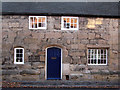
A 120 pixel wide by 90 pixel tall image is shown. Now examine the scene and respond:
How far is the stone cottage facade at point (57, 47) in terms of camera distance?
31.1 ft

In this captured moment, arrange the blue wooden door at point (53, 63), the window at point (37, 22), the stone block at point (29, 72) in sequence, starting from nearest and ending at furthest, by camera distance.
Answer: the stone block at point (29, 72)
the blue wooden door at point (53, 63)
the window at point (37, 22)

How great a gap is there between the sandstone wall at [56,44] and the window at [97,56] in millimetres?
308

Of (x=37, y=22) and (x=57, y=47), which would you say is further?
(x=37, y=22)

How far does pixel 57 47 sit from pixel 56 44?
0.24m

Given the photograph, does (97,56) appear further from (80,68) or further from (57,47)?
(57,47)

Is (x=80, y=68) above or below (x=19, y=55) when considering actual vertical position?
below

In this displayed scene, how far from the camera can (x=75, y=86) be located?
8.60 meters

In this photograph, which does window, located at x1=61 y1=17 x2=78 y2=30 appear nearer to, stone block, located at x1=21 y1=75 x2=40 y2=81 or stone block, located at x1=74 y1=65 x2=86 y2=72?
stone block, located at x1=74 y1=65 x2=86 y2=72

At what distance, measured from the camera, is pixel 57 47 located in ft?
31.4

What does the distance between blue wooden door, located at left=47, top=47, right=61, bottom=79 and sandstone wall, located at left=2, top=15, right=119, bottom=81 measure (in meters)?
0.36

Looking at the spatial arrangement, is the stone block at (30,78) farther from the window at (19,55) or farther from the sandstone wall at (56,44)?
the window at (19,55)

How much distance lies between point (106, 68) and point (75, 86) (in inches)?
104

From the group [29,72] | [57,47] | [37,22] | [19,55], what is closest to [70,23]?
[57,47]

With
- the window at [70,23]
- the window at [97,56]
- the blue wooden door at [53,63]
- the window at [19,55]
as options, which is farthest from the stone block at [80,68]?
the window at [19,55]
